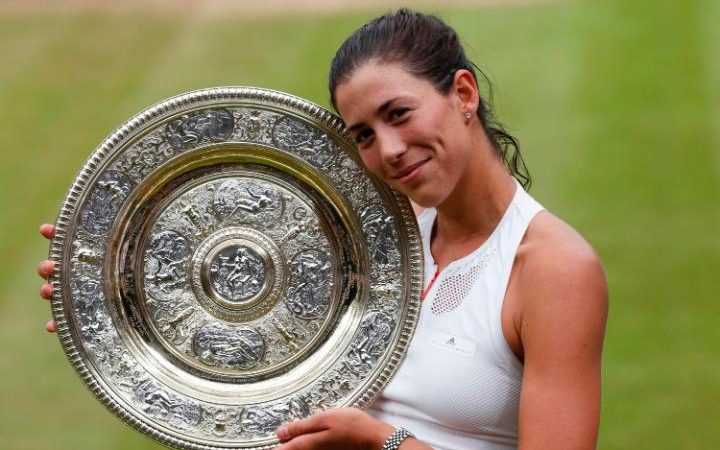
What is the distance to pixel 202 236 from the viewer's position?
1988 mm

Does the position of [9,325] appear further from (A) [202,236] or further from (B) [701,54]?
(B) [701,54]

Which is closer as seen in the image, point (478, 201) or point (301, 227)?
point (478, 201)

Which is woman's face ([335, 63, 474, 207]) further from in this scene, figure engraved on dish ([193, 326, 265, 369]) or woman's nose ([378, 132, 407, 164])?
figure engraved on dish ([193, 326, 265, 369])

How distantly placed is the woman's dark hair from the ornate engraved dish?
0.45 ft

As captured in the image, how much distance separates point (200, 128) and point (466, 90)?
0.47m

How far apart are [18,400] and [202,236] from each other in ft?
9.11

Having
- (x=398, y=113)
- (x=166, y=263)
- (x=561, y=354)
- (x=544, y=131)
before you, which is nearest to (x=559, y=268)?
(x=561, y=354)

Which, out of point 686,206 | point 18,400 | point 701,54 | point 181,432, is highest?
point 701,54

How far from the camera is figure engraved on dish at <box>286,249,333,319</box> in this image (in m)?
1.98

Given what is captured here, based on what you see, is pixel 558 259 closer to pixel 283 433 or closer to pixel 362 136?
pixel 362 136

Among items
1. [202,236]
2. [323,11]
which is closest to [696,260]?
[323,11]

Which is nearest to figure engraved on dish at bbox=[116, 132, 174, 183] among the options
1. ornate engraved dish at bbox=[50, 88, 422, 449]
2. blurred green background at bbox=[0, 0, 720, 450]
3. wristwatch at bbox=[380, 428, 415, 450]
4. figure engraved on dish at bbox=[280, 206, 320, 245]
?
A: ornate engraved dish at bbox=[50, 88, 422, 449]

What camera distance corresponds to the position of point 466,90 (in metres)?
1.83

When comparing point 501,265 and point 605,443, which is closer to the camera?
point 501,265
